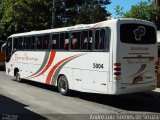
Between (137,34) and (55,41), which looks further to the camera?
(55,41)

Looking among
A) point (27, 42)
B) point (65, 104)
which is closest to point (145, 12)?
point (27, 42)

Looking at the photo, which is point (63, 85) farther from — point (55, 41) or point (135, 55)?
point (135, 55)

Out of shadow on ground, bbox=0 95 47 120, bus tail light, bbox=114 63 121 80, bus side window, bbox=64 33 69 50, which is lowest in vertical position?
shadow on ground, bbox=0 95 47 120

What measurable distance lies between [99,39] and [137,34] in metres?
1.40

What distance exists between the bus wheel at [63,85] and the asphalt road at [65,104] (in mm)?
253

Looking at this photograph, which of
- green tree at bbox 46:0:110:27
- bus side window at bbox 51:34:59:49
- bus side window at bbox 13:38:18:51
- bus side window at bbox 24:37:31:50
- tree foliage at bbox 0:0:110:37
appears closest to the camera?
bus side window at bbox 51:34:59:49

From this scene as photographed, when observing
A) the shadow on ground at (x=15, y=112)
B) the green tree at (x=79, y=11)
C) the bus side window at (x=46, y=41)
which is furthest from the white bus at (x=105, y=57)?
the green tree at (x=79, y=11)

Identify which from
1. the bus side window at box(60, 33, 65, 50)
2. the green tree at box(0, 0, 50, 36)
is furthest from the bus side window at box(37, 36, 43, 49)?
the green tree at box(0, 0, 50, 36)

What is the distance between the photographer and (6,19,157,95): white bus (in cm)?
1259

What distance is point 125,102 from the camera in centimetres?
1395

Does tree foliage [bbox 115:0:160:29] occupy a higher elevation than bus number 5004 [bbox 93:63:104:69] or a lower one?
higher

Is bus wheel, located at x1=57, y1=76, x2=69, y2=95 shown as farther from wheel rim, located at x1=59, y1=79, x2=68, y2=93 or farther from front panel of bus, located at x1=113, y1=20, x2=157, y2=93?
front panel of bus, located at x1=113, y1=20, x2=157, y2=93

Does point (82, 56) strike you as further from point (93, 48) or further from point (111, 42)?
point (111, 42)

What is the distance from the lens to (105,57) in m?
12.8
